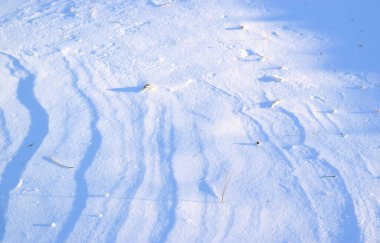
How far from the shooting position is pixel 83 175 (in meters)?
1.99

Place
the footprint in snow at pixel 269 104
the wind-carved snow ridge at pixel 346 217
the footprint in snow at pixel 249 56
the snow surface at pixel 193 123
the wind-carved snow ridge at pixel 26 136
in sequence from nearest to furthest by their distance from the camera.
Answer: the wind-carved snow ridge at pixel 346 217 < the snow surface at pixel 193 123 < the wind-carved snow ridge at pixel 26 136 < the footprint in snow at pixel 269 104 < the footprint in snow at pixel 249 56

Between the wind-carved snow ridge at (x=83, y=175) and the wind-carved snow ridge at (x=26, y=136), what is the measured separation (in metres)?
0.26

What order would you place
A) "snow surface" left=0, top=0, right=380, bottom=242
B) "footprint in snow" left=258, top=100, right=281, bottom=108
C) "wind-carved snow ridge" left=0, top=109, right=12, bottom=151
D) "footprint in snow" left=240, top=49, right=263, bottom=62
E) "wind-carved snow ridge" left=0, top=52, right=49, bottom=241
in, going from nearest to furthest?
"snow surface" left=0, top=0, right=380, bottom=242 → "wind-carved snow ridge" left=0, top=52, right=49, bottom=241 → "wind-carved snow ridge" left=0, top=109, right=12, bottom=151 → "footprint in snow" left=258, top=100, right=281, bottom=108 → "footprint in snow" left=240, top=49, right=263, bottom=62

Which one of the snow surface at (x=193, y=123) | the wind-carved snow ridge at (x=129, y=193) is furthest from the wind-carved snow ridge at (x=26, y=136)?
the wind-carved snow ridge at (x=129, y=193)

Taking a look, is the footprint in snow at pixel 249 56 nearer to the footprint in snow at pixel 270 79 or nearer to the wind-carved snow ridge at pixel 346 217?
the footprint in snow at pixel 270 79

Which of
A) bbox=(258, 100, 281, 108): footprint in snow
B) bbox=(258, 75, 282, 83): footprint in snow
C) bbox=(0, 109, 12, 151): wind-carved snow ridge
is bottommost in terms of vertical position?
bbox=(0, 109, 12, 151): wind-carved snow ridge

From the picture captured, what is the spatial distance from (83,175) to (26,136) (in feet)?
1.58

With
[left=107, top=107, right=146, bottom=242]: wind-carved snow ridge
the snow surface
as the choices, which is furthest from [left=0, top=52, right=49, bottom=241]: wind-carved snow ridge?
[left=107, top=107, right=146, bottom=242]: wind-carved snow ridge

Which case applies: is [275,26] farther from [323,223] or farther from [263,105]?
[323,223]

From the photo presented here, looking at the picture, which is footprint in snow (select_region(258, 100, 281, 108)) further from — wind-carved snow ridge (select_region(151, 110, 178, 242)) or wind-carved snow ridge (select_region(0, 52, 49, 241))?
wind-carved snow ridge (select_region(0, 52, 49, 241))

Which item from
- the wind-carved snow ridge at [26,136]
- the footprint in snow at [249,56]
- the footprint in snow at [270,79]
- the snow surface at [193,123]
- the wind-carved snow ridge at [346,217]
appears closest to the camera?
the wind-carved snow ridge at [346,217]

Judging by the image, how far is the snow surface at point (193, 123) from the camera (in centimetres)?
179

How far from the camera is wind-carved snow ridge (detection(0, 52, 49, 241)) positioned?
1941 mm

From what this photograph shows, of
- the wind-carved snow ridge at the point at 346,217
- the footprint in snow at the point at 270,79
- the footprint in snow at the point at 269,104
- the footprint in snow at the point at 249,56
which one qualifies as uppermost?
the footprint in snow at the point at 249,56
